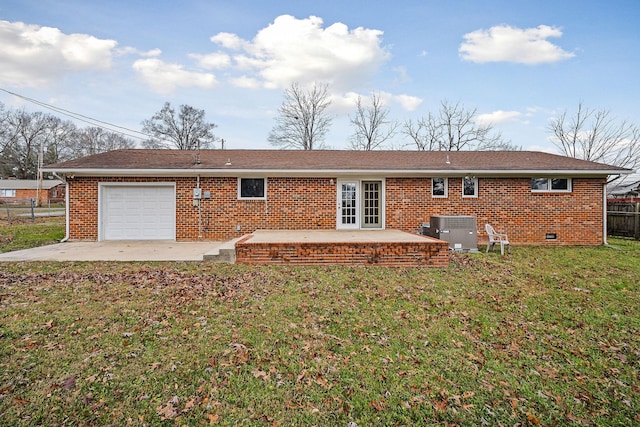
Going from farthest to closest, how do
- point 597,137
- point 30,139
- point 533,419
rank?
point 30,139
point 597,137
point 533,419

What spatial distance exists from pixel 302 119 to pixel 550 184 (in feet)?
69.7

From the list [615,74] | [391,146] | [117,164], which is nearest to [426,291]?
[117,164]

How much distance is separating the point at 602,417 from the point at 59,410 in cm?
413

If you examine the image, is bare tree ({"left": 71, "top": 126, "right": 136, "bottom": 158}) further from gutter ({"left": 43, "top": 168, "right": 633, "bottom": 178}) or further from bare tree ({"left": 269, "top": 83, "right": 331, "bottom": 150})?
gutter ({"left": 43, "top": 168, "right": 633, "bottom": 178})

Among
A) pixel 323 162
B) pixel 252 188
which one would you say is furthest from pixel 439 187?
pixel 252 188

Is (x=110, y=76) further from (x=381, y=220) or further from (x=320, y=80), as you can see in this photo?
(x=320, y=80)

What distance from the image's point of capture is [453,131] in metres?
28.2

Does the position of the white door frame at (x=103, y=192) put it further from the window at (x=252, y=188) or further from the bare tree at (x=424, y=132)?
the bare tree at (x=424, y=132)

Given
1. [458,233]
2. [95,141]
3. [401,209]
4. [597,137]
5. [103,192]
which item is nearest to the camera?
[458,233]

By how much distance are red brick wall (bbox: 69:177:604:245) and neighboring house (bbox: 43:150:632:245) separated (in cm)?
3

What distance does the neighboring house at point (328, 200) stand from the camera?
439 inches

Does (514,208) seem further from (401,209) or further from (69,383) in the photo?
(69,383)

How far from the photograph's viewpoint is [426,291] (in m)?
5.56

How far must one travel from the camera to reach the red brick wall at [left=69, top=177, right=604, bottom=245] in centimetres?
1128
